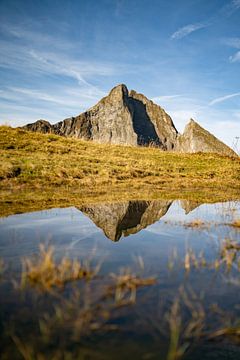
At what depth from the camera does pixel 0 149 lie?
20.3m

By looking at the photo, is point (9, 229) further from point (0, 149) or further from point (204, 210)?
point (0, 149)

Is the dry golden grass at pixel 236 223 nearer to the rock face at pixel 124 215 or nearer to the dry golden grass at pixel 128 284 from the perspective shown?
the rock face at pixel 124 215

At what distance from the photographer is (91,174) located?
18016 mm

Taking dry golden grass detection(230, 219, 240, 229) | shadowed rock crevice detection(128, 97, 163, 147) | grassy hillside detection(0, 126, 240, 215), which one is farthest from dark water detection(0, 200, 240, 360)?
shadowed rock crevice detection(128, 97, 163, 147)

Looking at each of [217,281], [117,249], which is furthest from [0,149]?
[217,281]

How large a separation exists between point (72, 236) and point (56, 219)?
1.80 m

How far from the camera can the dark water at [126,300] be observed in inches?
121

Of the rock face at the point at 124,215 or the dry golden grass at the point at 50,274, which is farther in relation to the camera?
the rock face at the point at 124,215

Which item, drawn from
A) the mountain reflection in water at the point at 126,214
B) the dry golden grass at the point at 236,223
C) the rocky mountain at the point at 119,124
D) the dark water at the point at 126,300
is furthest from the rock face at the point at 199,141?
the dark water at the point at 126,300

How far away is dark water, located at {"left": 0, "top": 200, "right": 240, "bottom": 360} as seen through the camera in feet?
10.1

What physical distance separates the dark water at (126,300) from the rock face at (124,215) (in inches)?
5.2

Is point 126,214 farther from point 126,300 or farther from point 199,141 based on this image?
point 199,141

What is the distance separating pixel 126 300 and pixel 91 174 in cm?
1426

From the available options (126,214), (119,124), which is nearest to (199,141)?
(119,124)
